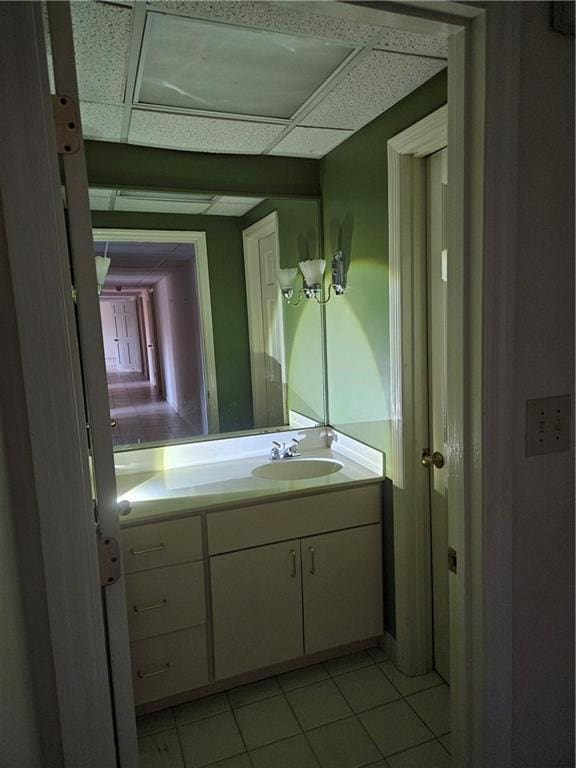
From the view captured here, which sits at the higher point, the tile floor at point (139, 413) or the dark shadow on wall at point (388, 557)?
the tile floor at point (139, 413)

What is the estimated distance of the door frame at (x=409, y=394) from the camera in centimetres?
183

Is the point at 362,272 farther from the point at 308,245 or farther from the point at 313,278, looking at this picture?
the point at 308,245

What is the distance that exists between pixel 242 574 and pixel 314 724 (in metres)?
0.59

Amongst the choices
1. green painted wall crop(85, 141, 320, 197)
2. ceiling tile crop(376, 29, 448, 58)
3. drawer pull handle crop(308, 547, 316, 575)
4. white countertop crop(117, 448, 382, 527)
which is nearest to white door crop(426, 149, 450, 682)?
white countertop crop(117, 448, 382, 527)

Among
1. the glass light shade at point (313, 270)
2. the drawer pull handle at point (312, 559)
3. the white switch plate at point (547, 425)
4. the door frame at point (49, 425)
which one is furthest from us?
the glass light shade at point (313, 270)

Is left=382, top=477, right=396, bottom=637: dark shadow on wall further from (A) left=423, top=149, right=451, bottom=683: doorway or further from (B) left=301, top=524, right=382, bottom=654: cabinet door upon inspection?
(A) left=423, top=149, right=451, bottom=683: doorway

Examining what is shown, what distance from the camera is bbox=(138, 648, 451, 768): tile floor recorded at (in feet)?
5.51

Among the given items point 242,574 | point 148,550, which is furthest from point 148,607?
point 242,574

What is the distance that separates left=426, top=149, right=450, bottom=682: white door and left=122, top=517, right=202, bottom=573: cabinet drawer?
0.93 m

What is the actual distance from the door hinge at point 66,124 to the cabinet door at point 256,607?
4.85 ft

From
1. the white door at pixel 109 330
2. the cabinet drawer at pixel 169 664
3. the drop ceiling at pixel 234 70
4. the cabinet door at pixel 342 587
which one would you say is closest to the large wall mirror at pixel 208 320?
the white door at pixel 109 330

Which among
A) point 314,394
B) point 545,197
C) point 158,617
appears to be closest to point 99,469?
point 545,197

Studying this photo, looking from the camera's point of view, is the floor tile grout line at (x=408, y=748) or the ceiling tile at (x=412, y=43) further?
the floor tile grout line at (x=408, y=748)

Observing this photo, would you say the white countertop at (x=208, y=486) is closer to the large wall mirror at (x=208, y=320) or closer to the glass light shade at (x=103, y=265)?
the large wall mirror at (x=208, y=320)
